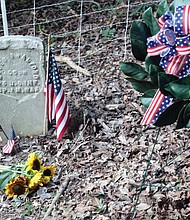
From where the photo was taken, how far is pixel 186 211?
9.30 feet

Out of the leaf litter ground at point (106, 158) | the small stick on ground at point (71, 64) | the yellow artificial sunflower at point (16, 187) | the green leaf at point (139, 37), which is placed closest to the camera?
the green leaf at point (139, 37)

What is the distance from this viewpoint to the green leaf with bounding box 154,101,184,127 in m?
1.97

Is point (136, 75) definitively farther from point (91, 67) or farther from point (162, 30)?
point (91, 67)

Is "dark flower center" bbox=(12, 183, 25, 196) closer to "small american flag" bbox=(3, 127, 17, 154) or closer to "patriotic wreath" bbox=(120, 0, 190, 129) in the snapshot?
"small american flag" bbox=(3, 127, 17, 154)

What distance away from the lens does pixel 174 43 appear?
69.9 inches

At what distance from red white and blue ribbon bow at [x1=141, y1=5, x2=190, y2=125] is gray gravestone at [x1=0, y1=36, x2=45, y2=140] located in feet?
5.66

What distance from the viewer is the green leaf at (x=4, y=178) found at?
10.5ft

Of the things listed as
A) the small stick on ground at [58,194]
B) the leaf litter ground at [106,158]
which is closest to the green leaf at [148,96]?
the leaf litter ground at [106,158]

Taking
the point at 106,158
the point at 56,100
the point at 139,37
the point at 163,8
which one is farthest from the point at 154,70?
the point at 56,100

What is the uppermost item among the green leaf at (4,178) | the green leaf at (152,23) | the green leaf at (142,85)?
the green leaf at (152,23)

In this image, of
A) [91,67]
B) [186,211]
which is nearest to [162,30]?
[186,211]

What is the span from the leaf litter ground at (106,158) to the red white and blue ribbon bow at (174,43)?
940 mm

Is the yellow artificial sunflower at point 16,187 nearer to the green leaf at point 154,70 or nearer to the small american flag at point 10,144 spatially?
the small american flag at point 10,144

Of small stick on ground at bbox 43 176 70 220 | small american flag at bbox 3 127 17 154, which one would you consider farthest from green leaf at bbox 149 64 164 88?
small american flag at bbox 3 127 17 154
